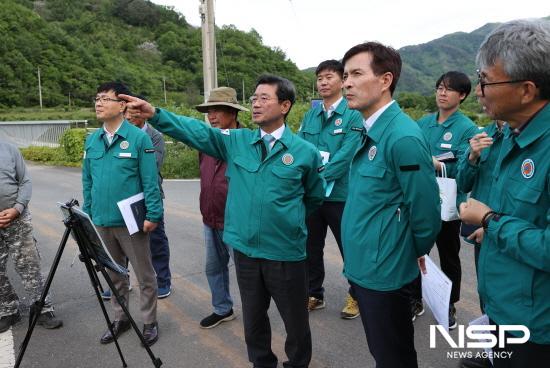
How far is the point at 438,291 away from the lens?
6.57ft

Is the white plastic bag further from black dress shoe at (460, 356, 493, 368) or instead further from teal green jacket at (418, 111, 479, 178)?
black dress shoe at (460, 356, 493, 368)

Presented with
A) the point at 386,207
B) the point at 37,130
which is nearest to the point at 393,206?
the point at 386,207

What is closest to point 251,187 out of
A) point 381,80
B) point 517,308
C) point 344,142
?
point 381,80

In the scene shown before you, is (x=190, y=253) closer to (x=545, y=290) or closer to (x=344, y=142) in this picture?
(x=344, y=142)

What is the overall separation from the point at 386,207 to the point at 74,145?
17.1m

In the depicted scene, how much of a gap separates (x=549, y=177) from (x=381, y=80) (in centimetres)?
89

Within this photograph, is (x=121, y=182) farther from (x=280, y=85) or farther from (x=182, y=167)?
(x=182, y=167)

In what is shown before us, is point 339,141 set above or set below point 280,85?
below

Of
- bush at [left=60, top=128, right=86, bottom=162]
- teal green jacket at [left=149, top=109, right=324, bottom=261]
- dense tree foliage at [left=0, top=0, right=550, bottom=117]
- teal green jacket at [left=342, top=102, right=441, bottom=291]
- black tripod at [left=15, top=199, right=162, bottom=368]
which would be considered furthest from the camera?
dense tree foliage at [left=0, top=0, right=550, bottom=117]

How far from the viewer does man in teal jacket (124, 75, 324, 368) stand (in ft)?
8.03

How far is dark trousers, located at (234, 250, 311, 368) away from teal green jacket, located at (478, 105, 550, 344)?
1.18 metres

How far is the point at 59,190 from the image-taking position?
1050 centimetres

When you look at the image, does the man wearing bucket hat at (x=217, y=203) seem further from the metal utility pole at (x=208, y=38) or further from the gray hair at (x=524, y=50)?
the metal utility pole at (x=208, y=38)

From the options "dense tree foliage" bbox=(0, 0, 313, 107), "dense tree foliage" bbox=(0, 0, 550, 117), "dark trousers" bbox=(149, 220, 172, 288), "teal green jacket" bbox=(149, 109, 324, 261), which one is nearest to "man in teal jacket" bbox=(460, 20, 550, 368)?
"teal green jacket" bbox=(149, 109, 324, 261)
